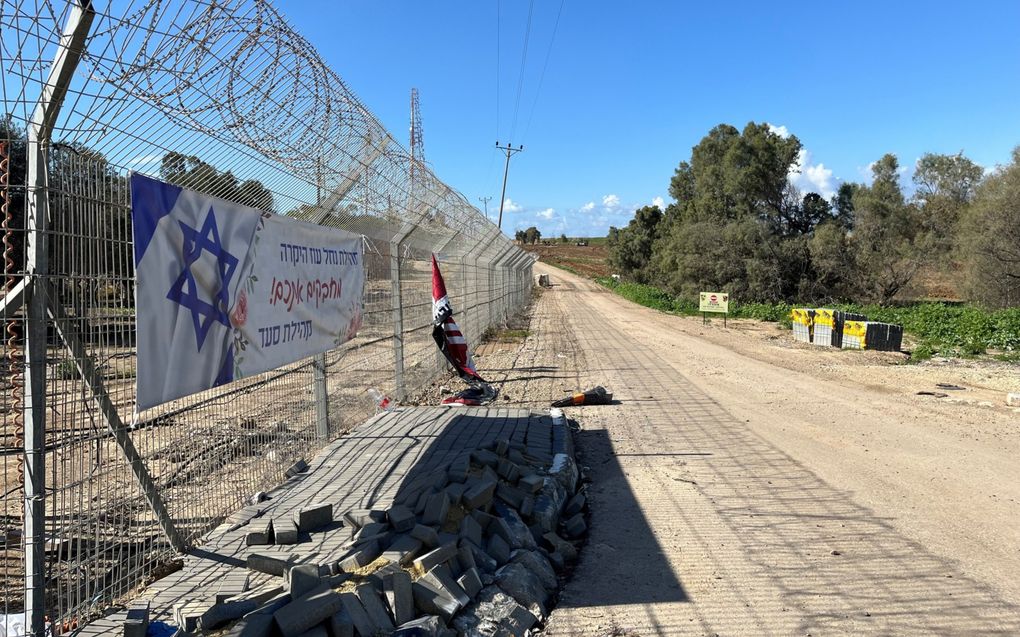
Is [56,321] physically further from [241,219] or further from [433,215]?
[433,215]

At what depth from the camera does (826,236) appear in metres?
35.5

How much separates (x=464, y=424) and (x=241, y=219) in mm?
3681

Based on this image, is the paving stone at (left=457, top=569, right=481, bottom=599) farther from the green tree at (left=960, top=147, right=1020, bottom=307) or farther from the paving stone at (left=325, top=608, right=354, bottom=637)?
the green tree at (left=960, top=147, right=1020, bottom=307)

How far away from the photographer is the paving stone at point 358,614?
292 cm

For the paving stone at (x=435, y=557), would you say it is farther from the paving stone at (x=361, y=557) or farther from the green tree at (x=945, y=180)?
the green tree at (x=945, y=180)

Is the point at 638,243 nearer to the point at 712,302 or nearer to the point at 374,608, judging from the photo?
the point at 712,302

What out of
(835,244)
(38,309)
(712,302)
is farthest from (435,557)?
(835,244)

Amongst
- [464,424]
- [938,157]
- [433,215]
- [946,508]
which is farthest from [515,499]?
[938,157]

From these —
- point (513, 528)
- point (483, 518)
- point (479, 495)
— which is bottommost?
point (513, 528)

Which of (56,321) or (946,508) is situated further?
(946,508)

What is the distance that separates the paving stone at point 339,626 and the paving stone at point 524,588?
3.69 ft

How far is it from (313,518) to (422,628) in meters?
1.32

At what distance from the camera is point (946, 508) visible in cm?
561

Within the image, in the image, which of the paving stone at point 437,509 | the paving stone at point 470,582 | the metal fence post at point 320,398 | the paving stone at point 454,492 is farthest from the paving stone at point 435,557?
the metal fence post at point 320,398
